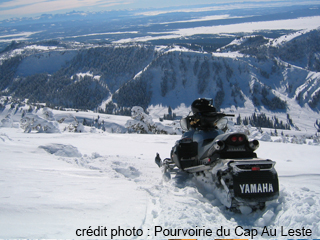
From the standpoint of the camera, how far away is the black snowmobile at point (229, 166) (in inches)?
167

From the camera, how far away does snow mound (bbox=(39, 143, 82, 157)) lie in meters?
8.45

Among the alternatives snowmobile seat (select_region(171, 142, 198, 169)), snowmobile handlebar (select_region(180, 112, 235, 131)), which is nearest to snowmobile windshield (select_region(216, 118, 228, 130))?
snowmobile handlebar (select_region(180, 112, 235, 131))

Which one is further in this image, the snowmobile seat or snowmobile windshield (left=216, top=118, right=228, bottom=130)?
snowmobile windshield (left=216, top=118, right=228, bottom=130)

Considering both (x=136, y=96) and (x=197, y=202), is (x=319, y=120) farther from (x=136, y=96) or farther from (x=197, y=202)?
(x=197, y=202)

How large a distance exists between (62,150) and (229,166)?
6.25 m

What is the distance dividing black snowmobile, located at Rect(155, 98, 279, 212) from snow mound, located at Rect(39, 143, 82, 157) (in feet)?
12.8

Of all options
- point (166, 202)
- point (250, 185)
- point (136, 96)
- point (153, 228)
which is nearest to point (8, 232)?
point (153, 228)

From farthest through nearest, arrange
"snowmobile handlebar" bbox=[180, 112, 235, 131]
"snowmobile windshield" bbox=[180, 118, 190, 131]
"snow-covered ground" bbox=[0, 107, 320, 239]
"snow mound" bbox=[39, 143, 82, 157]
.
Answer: "snow mound" bbox=[39, 143, 82, 157] → "snowmobile windshield" bbox=[180, 118, 190, 131] → "snowmobile handlebar" bbox=[180, 112, 235, 131] → "snow-covered ground" bbox=[0, 107, 320, 239]

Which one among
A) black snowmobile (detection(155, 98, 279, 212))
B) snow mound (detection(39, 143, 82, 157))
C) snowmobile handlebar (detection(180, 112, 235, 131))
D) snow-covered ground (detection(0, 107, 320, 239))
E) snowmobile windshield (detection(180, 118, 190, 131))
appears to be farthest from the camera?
snow mound (detection(39, 143, 82, 157))

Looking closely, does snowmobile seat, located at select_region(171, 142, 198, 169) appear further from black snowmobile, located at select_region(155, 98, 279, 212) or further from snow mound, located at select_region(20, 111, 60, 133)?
snow mound, located at select_region(20, 111, 60, 133)

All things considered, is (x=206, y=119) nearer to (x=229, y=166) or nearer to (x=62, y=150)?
(x=229, y=166)

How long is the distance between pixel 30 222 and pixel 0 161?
3.66 meters

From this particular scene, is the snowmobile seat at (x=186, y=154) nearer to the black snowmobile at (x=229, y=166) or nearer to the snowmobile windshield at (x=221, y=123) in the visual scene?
the black snowmobile at (x=229, y=166)

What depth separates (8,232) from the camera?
3041 mm
